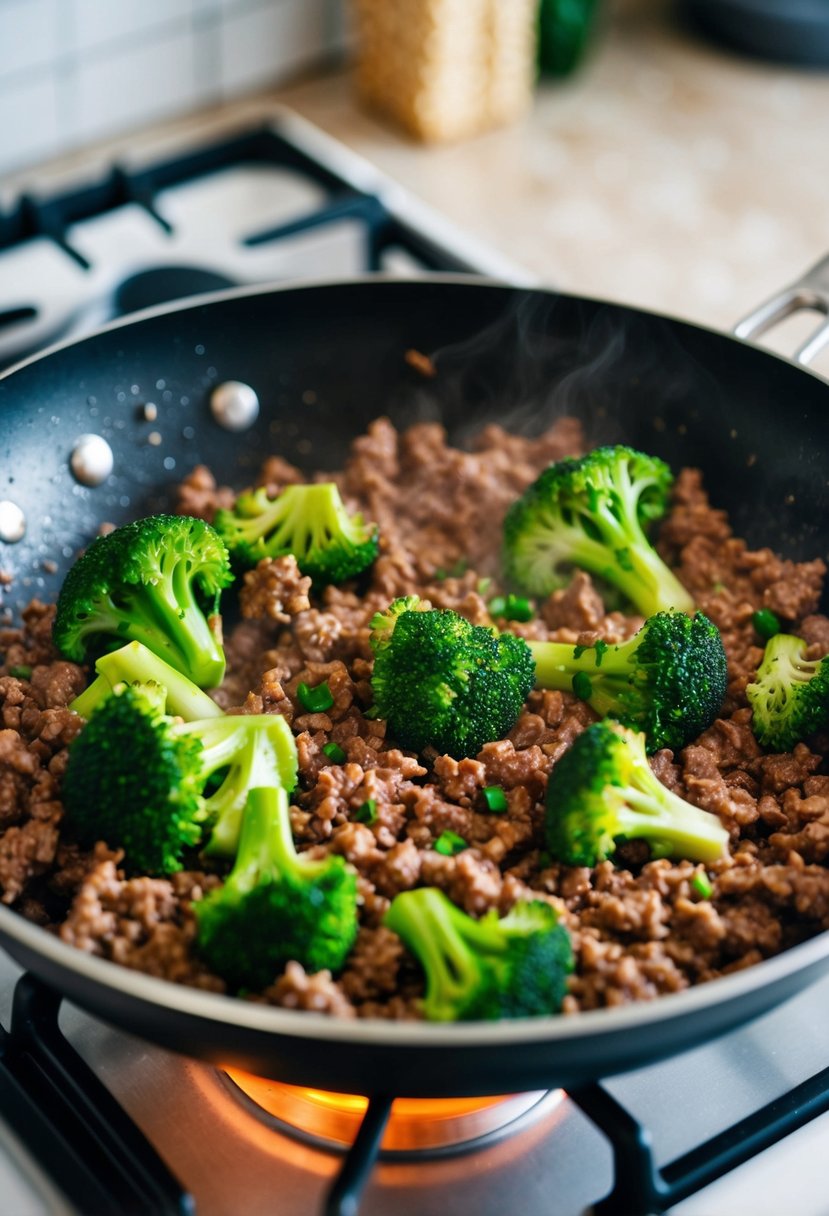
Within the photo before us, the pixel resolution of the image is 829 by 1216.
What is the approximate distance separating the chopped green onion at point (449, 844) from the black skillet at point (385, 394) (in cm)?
54

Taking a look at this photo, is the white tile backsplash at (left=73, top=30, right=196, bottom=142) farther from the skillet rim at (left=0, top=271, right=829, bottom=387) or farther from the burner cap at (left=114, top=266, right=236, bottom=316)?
the skillet rim at (left=0, top=271, right=829, bottom=387)

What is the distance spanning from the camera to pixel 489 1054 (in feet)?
2.63

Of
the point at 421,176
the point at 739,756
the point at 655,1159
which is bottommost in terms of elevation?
the point at 655,1159

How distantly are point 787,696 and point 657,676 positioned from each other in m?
0.13

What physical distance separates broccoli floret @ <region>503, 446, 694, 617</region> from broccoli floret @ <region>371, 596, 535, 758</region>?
20 centimetres

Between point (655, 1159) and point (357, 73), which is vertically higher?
point (357, 73)

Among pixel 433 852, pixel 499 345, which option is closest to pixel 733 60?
pixel 499 345

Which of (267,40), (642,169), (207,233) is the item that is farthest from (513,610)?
(267,40)

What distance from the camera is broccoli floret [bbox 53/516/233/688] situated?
119cm

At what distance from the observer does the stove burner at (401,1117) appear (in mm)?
1018

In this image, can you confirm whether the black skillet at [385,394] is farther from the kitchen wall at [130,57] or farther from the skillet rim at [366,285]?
the kitchen wall at [130,57]

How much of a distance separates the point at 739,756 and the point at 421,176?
132 cm

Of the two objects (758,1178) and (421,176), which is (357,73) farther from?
(758,1178)

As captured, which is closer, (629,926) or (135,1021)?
(135,1021)
